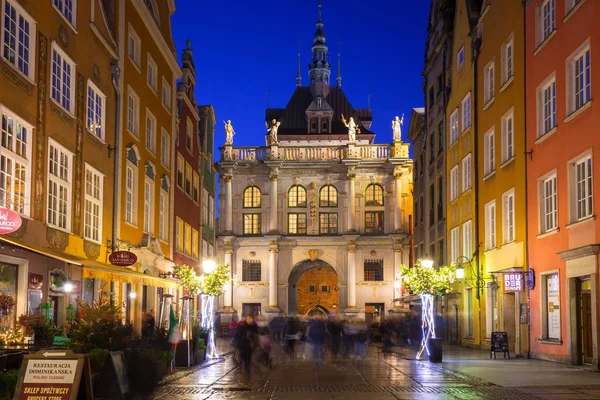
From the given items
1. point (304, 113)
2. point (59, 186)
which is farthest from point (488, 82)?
point (304, 113)

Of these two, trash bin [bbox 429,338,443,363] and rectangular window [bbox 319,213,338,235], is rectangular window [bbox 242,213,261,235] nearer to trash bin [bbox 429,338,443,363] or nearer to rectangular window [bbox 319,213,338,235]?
rectangular window [bbox 319,213,338,235]

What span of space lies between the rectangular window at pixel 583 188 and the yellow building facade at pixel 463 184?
11.5m

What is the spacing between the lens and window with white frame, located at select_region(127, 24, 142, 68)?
30.5 meters

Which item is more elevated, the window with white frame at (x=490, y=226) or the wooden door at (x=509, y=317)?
the window with white frame at (x=490, y=226)

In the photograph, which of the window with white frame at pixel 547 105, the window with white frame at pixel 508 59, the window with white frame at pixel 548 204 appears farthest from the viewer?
the window with white frame at pixel 508 59

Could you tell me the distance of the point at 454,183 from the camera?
41.2 m

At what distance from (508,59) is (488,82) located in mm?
2789

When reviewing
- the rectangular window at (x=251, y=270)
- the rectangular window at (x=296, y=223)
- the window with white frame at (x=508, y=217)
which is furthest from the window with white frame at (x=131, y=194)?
the rectangular window at (x=296, y=223)

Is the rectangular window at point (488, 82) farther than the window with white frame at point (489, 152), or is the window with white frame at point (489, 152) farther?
the rectangular window at point (488, 82)

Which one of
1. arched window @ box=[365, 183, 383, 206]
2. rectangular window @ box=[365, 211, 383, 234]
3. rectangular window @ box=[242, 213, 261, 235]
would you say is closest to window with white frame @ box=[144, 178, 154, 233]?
rectangular window @ box=[242, 213, 261, 235]

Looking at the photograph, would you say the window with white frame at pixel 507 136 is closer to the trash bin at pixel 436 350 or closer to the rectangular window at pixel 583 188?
the rectangular window at pixel 583 188

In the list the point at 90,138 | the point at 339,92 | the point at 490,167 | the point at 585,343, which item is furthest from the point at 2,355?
the point at 339,92

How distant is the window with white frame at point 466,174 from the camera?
37550 millimetres

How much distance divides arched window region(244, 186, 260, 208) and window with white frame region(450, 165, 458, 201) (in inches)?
Answer: 1117
